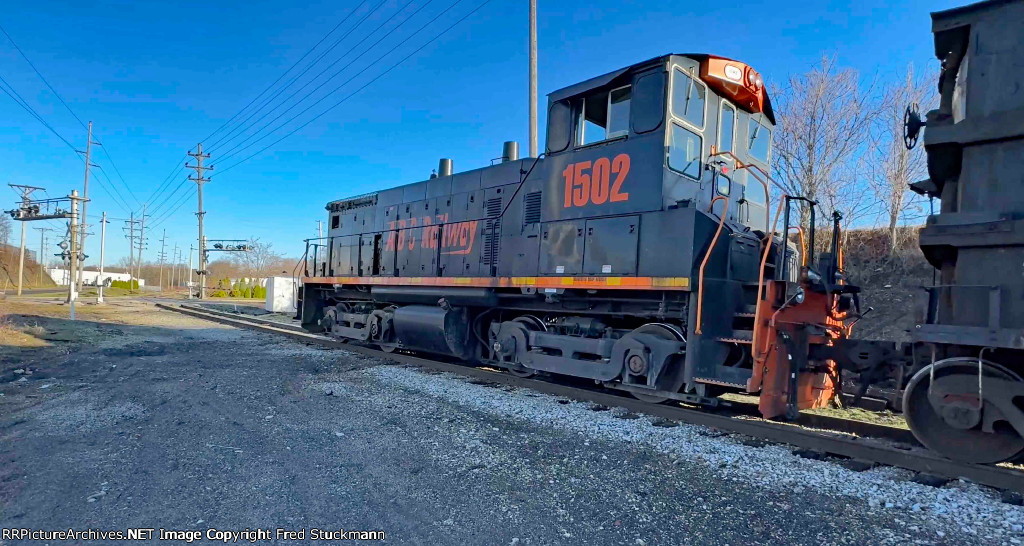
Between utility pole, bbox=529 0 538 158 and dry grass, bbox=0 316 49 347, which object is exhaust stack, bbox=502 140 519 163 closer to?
utility pole, bbox=529 0 538 158

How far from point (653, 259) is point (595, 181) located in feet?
4.06

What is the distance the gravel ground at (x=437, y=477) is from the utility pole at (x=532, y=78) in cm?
811

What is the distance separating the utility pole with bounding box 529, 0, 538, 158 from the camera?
43.4 ft

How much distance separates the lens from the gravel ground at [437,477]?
3.13 m

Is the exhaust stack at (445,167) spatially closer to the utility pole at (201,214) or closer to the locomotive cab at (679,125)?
the locomotive cab at (679,125)

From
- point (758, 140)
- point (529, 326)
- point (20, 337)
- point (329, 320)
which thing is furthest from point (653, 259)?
point (20, 337)

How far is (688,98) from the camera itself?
5871mm

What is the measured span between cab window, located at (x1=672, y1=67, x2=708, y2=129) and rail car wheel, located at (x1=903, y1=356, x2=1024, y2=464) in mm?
3304

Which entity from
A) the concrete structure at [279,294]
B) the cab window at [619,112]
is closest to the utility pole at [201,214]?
the concrete structure at [279,294]

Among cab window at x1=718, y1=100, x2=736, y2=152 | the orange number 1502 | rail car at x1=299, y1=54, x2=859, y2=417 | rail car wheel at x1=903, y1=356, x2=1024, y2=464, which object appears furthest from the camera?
cab window at x1=718, y1=100, x2=736, y2=152

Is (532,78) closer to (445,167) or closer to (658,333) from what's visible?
(445,167)

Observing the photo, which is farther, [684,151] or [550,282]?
[550,282]

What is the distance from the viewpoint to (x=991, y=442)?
151 inches

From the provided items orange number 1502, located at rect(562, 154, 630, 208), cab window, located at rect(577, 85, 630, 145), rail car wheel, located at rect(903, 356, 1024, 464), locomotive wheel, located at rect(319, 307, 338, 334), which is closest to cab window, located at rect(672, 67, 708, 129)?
cab window, located at rect(577, 85, 630, 145)
